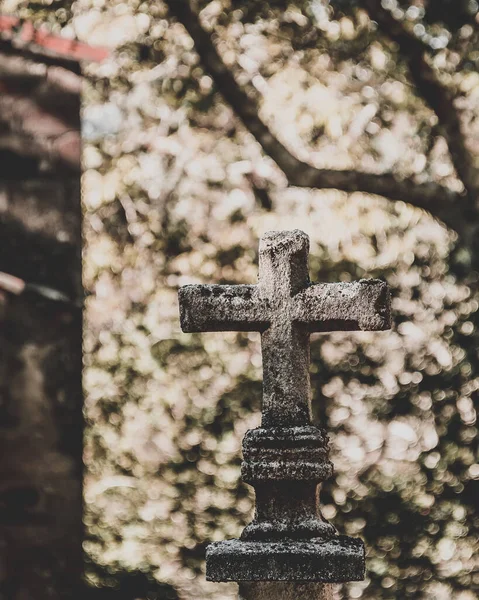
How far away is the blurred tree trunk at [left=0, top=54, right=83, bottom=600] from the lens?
500 centimetres

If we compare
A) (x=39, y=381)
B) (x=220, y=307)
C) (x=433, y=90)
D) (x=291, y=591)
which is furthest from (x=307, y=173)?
(x=291, y=591)

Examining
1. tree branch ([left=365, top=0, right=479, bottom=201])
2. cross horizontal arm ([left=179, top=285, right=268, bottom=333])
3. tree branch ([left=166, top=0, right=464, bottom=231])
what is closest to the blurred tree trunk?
tree branch ([left=166, top=0, right=464, bottom=231])

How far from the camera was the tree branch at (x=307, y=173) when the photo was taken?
4957mm

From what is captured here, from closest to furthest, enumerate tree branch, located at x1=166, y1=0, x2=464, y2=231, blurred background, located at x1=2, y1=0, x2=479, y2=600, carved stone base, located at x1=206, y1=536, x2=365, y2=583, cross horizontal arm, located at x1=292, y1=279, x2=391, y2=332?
carved stone base, located at x1=206, y1=536, x2=365, y2=583 < cross horizontal arm, located at x1=292, y1=279, x2=391, y2=332 < tree branch, located at x1=166, y1=0, x2=464, y2=231 < blurred background, located at x1=2, y1=0, x2=479, y2=600

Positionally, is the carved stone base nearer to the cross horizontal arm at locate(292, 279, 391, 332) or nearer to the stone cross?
the stone cross

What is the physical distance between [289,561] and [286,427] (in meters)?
0.36

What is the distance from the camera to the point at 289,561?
2391 millimetres

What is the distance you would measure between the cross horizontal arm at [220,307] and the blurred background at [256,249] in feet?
8.24

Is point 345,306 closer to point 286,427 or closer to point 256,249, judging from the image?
point 286,427

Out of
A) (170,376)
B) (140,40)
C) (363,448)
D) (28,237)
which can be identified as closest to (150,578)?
(170,376)

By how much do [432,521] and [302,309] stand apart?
3.59 metres

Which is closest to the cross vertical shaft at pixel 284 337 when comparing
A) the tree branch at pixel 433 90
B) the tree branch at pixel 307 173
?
the tree branch at pixel 307 173

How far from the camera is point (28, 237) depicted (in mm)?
5082

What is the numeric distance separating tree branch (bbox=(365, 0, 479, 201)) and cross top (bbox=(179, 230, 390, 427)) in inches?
105
